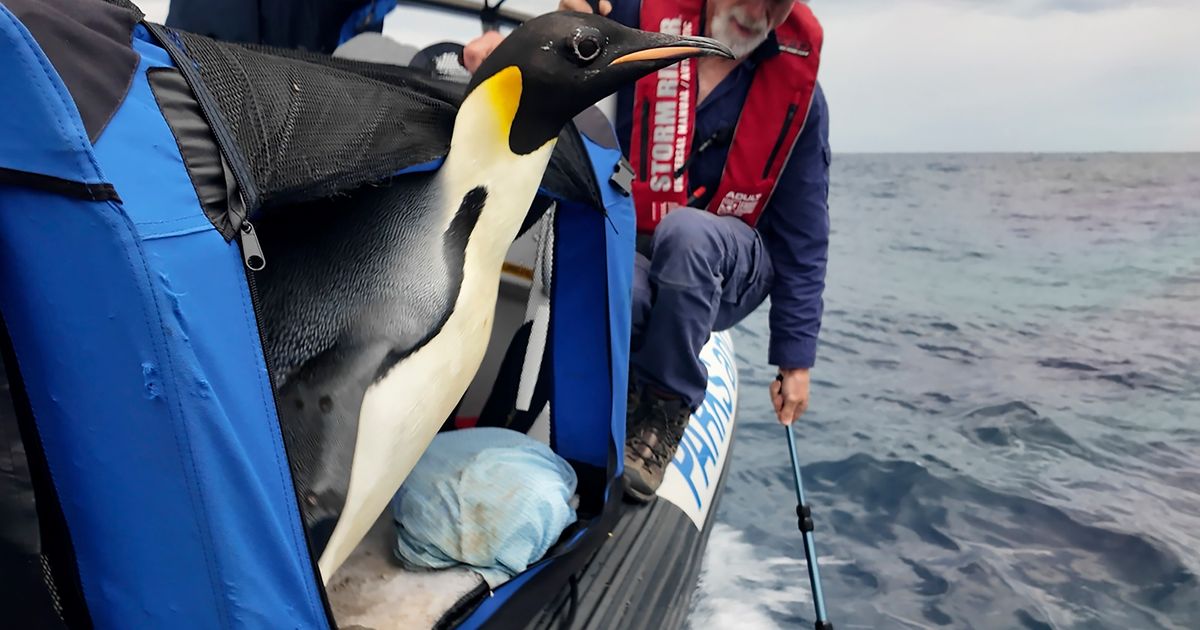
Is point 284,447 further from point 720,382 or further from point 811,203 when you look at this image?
point 720,382

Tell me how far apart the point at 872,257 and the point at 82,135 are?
10123 millimetres

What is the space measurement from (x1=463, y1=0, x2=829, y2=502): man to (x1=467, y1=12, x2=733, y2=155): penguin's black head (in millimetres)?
638

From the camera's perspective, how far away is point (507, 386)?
1.74m

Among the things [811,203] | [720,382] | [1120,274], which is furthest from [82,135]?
[1120,274]

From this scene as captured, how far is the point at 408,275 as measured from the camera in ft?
3.39

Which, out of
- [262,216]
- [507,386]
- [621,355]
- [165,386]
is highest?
[262,216]

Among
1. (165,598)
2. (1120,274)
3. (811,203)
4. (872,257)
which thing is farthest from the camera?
(872,257)

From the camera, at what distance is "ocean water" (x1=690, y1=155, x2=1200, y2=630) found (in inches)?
99.5

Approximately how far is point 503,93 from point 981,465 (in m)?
3.29

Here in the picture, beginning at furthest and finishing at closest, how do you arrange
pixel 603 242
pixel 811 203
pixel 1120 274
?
pixel 1120 274, pixel 811 203, pixel 603 242

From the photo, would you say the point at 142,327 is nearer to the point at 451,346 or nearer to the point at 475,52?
the point at 451,346

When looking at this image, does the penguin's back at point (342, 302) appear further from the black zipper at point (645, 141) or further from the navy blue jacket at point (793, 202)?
the navy blue jacket at point (793, 202)

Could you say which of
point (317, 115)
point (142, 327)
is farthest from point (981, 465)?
point (142, 327)

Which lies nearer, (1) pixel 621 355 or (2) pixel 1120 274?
(1) pixel 621 355
